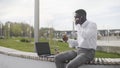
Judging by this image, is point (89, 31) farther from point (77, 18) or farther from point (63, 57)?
point (63, 57)

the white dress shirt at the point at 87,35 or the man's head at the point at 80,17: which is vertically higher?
the man's head at the point at 80,17

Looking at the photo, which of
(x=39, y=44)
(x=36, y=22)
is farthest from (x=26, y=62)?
(x=36, y=22)

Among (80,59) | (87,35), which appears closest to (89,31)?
(87,35)

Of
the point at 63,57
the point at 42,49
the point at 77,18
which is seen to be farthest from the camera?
the point at 42,49

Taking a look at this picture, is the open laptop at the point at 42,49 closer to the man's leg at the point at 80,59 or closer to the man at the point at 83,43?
the man at the point at 83,43

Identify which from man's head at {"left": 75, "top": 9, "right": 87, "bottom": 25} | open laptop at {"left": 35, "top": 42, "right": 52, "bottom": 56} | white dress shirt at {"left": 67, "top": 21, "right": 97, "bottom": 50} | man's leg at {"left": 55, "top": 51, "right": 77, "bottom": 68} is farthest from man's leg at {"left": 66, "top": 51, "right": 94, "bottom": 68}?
open laptop at {"left": 35, "top": 42, "right": 52, "bottom": 56}

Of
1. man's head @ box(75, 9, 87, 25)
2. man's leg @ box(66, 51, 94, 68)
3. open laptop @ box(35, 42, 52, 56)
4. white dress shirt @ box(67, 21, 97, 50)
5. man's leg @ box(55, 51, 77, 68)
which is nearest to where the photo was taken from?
man's leg @ box(66, 51, 94, 68)

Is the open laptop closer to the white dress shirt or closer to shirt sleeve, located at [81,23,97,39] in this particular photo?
the white dress shirt

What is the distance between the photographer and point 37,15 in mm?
7555

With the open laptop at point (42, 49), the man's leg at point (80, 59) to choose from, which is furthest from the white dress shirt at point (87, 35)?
the open laptop at point (42, 49)

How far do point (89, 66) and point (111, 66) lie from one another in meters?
0.36

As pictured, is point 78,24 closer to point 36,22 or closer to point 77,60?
point 77,60

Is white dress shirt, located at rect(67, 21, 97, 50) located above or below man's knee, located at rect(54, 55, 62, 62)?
above

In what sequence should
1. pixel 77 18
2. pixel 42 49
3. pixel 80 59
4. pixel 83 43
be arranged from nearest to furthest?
pixel 80 59
pixel 83 43
pixel 77 18
pixel 42 49
